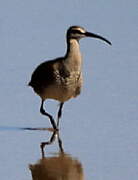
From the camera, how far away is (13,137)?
12984 mm

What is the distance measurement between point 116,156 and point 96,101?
2543 millimetres

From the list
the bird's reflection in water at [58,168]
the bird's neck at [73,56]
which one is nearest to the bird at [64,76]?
the bird's neck at [73,56]

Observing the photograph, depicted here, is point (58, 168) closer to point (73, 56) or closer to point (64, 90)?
point (64, 90)

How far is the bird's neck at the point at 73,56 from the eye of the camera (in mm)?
13844

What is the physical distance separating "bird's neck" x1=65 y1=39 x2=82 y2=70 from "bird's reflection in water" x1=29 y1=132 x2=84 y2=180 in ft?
5.49

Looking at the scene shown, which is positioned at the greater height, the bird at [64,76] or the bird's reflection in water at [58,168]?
the bird at [64,76]

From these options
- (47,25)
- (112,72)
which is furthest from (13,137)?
(47,25)

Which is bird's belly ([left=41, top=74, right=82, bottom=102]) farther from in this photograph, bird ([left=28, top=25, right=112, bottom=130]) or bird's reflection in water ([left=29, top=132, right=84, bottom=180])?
bird's reflection in water ([left=29, top=132, right=84, bottom=180])

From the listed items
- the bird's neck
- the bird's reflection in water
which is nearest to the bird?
the bird's neck

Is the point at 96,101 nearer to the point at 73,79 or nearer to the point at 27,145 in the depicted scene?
the point at 73,79

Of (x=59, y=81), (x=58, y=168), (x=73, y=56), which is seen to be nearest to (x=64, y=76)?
(x=59, y=81)

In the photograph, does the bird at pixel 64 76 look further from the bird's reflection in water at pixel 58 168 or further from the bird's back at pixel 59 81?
the bird's reflection in water at pixel 58 168

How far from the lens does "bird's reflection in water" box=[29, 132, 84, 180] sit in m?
11.2

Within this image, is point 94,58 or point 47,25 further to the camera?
point 47,25
